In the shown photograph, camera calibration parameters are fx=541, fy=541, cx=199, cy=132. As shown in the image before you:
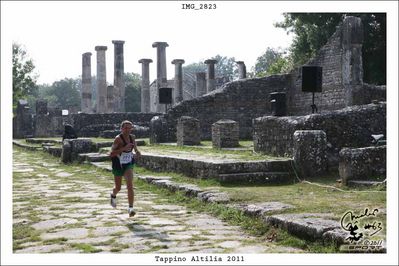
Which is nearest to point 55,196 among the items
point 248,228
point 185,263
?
point 248,228

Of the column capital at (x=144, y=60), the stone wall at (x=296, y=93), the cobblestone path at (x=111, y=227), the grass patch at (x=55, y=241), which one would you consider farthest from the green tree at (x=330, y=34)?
the grass patch at (x=55, y=241)

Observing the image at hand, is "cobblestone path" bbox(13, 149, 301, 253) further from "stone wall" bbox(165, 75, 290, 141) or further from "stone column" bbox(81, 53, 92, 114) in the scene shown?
"stone column" bbox(81, 53, 92, 114)

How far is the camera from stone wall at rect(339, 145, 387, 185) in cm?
892

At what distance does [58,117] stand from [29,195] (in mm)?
27594

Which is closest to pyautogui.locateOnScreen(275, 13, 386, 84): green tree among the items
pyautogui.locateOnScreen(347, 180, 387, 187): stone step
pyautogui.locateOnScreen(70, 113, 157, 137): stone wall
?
pyautogui.locateOnScreen(70, 113, 157, 137): stone wall

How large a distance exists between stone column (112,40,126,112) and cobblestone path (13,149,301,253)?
95.4ft

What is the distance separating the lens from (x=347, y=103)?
18781 millimetres

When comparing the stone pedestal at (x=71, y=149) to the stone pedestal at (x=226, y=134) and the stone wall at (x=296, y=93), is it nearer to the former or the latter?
the stone wall at (x=296, y=93)

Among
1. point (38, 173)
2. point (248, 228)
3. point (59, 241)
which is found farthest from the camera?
point (38, 173)

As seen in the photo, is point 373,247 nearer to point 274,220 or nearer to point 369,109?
point 274,220
